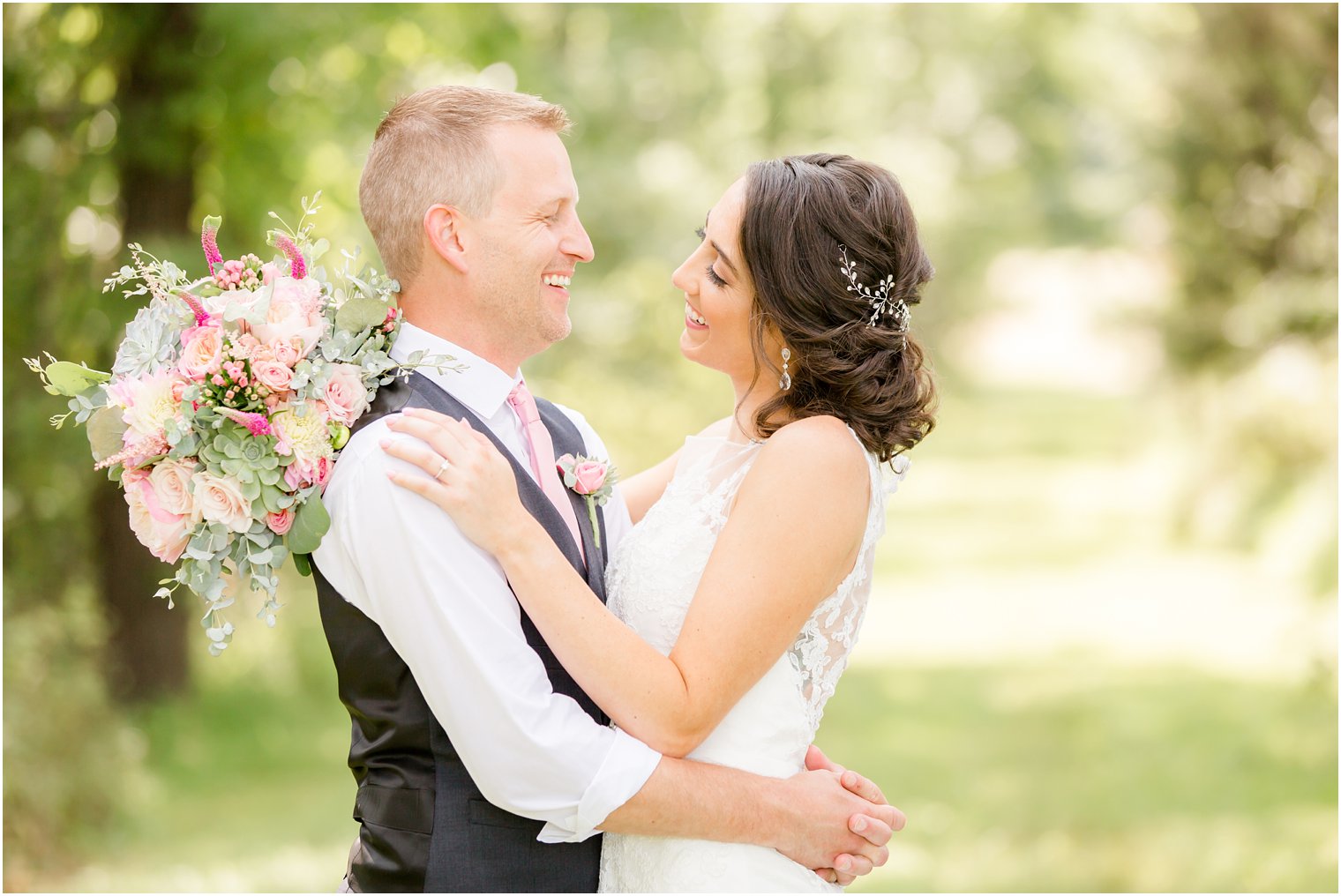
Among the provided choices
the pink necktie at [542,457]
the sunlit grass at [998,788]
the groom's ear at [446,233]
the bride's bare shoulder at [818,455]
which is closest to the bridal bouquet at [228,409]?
the groom's ear at [446,233]

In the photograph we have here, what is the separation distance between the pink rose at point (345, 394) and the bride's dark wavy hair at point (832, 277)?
945mm

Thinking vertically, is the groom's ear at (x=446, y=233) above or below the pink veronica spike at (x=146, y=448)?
above

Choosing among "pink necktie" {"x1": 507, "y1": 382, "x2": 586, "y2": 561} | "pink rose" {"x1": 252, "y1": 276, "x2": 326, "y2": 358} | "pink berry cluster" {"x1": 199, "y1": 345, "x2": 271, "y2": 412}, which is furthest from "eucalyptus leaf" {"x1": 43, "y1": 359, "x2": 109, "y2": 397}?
"pink necktie" {"x1": 507, "y1": 382, "x2": 586, "y2": 561}

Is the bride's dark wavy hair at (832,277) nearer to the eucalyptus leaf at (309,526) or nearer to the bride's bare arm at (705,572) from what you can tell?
the bride's bare arm at (705,572)

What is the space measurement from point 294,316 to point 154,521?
0.49 m

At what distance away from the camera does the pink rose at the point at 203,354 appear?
8.31ft

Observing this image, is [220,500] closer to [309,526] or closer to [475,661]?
[309,526]

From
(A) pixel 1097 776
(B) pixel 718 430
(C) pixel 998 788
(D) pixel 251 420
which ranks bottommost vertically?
(D) pixel 251 420

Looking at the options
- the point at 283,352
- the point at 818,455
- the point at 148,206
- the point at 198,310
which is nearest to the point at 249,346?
the point at 283,352

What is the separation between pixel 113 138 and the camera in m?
8.01

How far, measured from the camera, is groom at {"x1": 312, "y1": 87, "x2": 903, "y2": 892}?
8.27 feet

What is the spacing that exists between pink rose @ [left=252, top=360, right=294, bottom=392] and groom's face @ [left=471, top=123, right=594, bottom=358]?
0.53m

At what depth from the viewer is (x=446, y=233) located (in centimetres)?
287

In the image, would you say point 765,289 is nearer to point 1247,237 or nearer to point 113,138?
point 113,138
